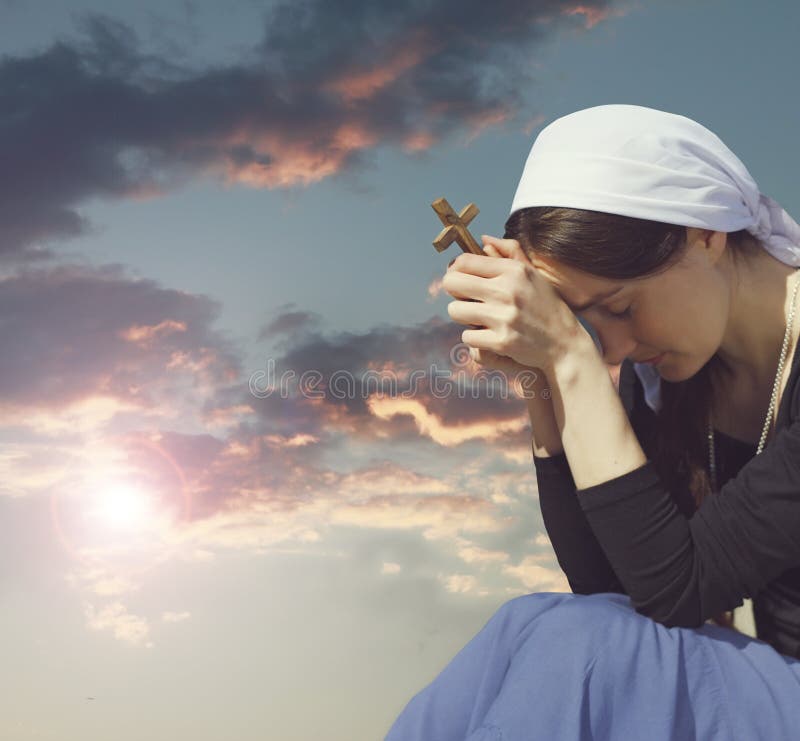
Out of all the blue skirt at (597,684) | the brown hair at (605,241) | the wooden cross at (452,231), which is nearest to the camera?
the blue skirt at (597,684)

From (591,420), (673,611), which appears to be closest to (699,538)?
(673,611)

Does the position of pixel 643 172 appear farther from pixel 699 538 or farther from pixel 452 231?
pixel 699 538

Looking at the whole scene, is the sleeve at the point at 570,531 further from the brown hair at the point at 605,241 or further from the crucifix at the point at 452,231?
the crucifix at the point at 452,231

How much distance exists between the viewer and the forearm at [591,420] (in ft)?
→ 6.83

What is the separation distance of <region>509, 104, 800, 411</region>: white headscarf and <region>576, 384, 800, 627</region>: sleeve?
0.54m

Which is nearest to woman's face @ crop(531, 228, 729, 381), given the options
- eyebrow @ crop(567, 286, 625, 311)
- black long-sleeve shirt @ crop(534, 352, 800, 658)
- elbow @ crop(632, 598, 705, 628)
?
eyebrow @ crop(567, 286, 625, 311)

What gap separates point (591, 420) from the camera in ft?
6.98

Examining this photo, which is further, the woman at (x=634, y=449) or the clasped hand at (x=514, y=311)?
the clasped hand at (x=514, y=311)

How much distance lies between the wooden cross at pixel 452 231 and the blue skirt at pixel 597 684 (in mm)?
861

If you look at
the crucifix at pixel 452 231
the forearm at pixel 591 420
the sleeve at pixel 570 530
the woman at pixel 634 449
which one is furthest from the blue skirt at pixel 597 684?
the crucifix at pixel 452 231

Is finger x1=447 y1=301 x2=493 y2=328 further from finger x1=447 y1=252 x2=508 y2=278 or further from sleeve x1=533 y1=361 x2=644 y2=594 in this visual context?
sleeve x1=533 y1=361 x2=644 y2=594

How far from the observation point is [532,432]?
256cm

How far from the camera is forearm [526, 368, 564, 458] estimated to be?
2.43 metres

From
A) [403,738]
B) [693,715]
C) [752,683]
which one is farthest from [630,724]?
[403,738]
